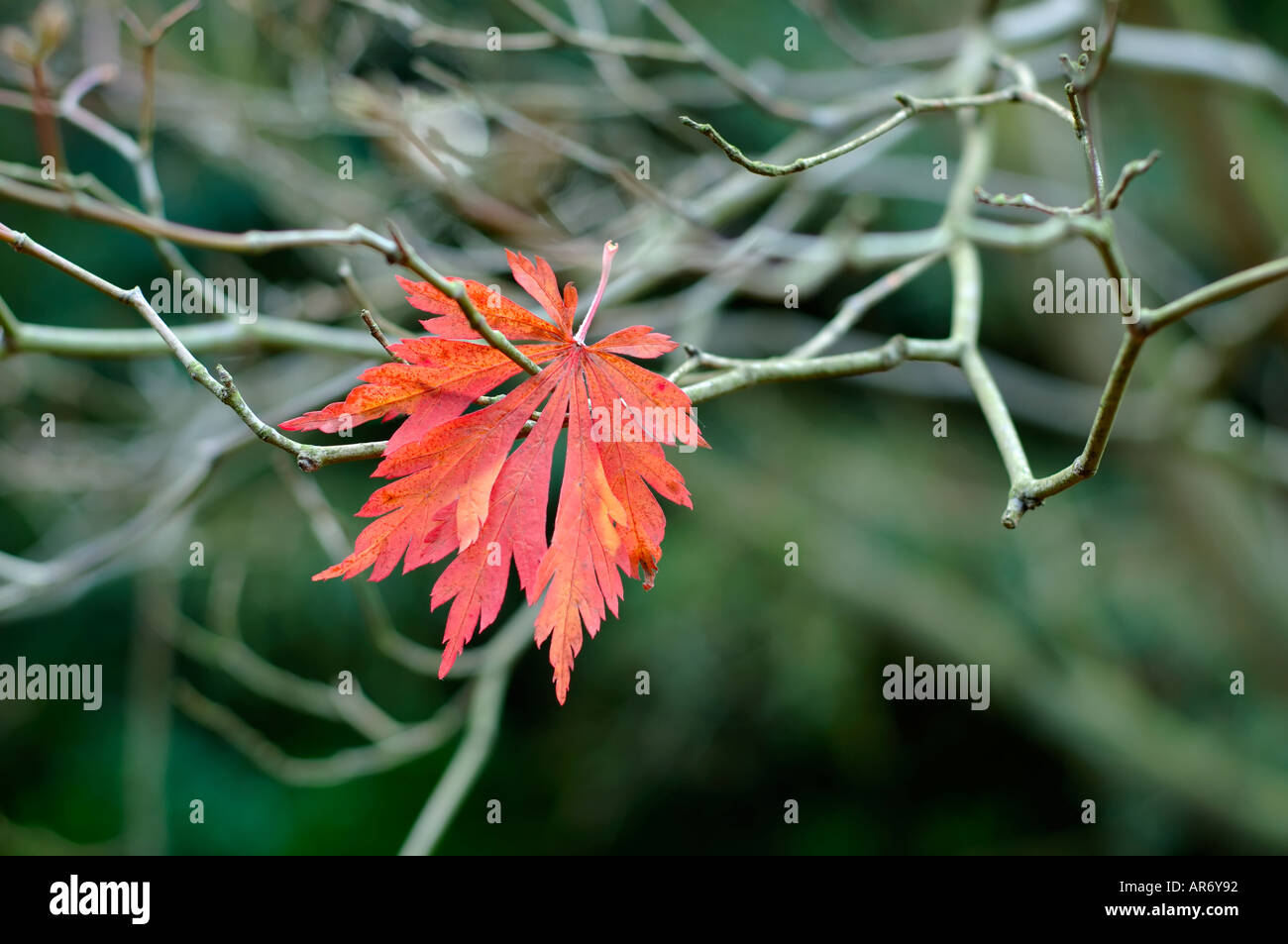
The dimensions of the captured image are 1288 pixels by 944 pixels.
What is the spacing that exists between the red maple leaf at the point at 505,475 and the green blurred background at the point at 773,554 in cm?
188

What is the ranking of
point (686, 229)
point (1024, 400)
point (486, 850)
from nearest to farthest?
point (686, 229) < point (1024, 400) < point (486, 850)

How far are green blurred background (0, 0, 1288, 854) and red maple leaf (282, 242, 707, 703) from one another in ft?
6.17

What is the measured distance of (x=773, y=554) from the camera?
13.3ft

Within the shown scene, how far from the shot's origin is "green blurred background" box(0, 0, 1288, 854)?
2.86m

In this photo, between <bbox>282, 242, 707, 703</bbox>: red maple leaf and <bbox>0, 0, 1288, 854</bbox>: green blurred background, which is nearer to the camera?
<bbox>282, 242, 707, 703</bbox>: red maple leaf

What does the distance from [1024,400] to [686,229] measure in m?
2.19

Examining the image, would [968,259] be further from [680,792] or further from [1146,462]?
[680,792]

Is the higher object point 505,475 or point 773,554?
point 505,475

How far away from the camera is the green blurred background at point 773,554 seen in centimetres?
286

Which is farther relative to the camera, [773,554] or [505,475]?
[773,554]

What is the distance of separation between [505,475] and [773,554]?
3.41m
